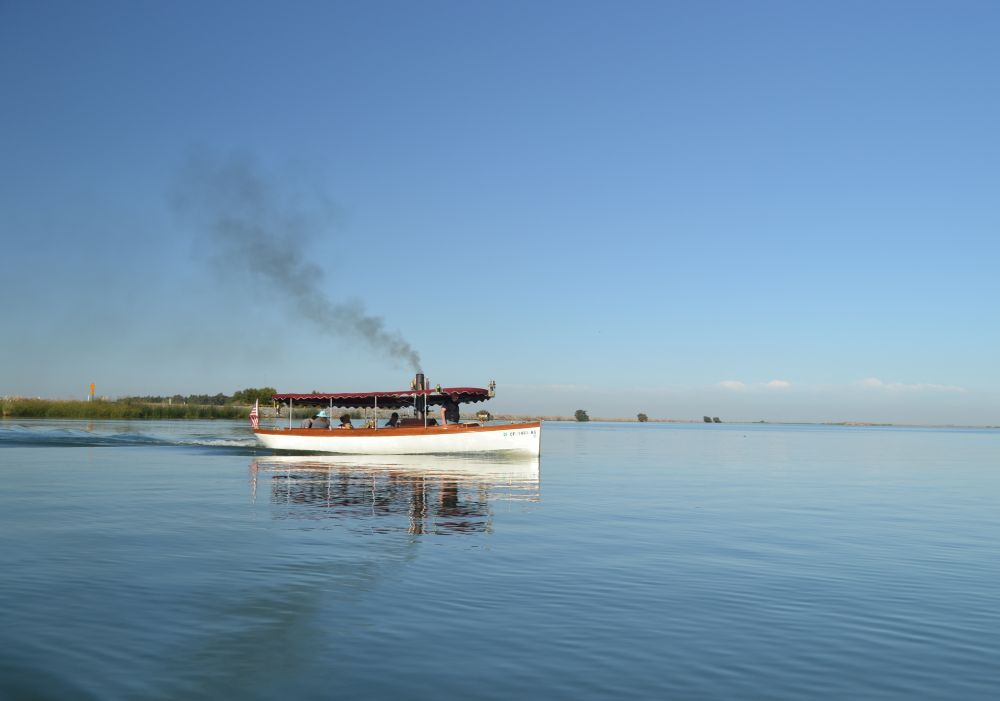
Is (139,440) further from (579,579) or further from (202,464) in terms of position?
(579,579)

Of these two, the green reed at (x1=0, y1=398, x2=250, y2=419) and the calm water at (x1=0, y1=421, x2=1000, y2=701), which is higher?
the green reed at (x1=0, y1=398, x2=250, y2=419)

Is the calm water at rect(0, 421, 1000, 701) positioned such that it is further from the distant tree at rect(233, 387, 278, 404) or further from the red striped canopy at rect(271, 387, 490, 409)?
the distant tree at rect(233, 387, 278, 404)

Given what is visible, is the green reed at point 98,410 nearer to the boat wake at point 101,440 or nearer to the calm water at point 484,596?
the boat wake at point 101,440

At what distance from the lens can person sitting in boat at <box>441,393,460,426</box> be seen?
149 ft

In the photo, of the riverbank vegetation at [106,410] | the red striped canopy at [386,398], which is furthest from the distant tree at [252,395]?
the red striped canopy at [386,398]

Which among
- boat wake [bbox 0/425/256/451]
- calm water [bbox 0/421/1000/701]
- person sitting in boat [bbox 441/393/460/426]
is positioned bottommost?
calm water [bbox 0/421/1000/701]

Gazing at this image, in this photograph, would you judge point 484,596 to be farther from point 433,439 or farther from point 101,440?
point 101,440

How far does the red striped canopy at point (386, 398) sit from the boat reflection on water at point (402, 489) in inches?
131

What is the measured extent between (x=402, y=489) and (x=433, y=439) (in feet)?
54.9

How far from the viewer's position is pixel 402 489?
1102 inches

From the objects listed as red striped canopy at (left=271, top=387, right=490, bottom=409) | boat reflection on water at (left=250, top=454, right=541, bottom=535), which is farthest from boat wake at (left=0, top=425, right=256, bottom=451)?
boat reflection on water at (left=250, top=454, right=541, bottom=535)

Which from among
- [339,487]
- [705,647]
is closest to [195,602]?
[705,647]

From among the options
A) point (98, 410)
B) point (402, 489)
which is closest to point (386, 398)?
A: point (402, 489)

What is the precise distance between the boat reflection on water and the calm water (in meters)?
0.22
